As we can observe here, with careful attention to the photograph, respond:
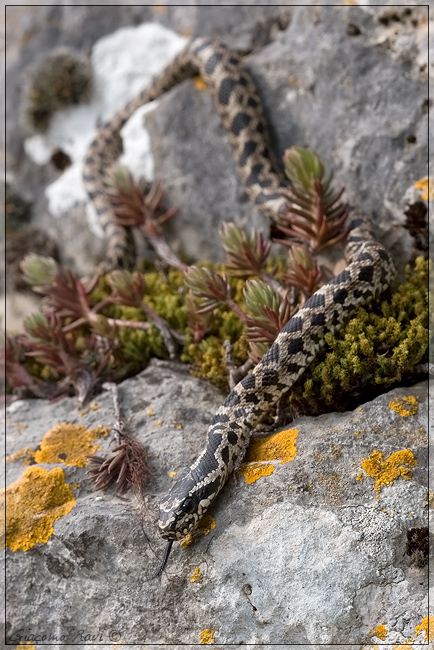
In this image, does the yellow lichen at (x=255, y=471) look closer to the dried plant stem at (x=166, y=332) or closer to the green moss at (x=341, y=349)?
the green moss at (x=341, y=349)

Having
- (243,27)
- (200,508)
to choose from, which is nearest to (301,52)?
(243,27)

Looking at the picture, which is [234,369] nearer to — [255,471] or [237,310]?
[237,310]

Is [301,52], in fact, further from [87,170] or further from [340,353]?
[340,353]

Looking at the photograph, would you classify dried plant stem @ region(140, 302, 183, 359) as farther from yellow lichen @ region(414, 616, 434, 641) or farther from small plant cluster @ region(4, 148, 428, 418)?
yellow lichen @ region(414, 616, 434, 641)

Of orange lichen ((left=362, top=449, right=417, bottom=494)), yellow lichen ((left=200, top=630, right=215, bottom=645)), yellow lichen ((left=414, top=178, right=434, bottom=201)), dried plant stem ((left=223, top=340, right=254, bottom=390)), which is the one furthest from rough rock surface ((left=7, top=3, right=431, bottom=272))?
yellow lichen ((left=200, top=630, right=215, bottom=645))

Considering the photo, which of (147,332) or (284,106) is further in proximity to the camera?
(284,106)

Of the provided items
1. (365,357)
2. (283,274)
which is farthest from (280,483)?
(283,274)

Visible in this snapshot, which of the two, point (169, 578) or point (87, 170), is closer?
point (169, 578)
